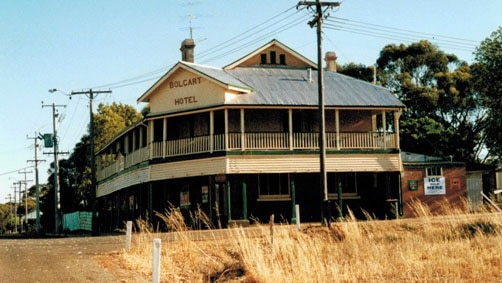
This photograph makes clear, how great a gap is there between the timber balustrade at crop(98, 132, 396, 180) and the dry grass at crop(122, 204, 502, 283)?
1067cm

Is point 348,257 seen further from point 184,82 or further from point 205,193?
point 184,82

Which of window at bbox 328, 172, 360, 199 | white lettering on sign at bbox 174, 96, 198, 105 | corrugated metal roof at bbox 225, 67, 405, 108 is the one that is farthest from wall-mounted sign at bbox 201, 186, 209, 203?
window at bbox 328, 172, 360, 199

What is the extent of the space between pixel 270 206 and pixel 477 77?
12169 mm

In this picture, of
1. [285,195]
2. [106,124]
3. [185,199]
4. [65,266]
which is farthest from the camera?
[106,124]

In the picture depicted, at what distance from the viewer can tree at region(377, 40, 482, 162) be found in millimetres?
46312

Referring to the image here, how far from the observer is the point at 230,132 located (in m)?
28.7

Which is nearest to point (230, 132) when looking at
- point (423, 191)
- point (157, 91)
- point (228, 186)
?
point (228, 186)

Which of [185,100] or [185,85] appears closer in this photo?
[185,100]

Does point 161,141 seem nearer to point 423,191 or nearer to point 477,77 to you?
point 423,191

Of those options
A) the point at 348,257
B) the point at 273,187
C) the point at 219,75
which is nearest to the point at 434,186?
the point at 273,187

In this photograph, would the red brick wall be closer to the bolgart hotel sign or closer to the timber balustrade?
the timber balustrade

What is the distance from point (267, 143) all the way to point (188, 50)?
9576 mm

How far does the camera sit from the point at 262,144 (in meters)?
28.2

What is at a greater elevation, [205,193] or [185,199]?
[205,193]
